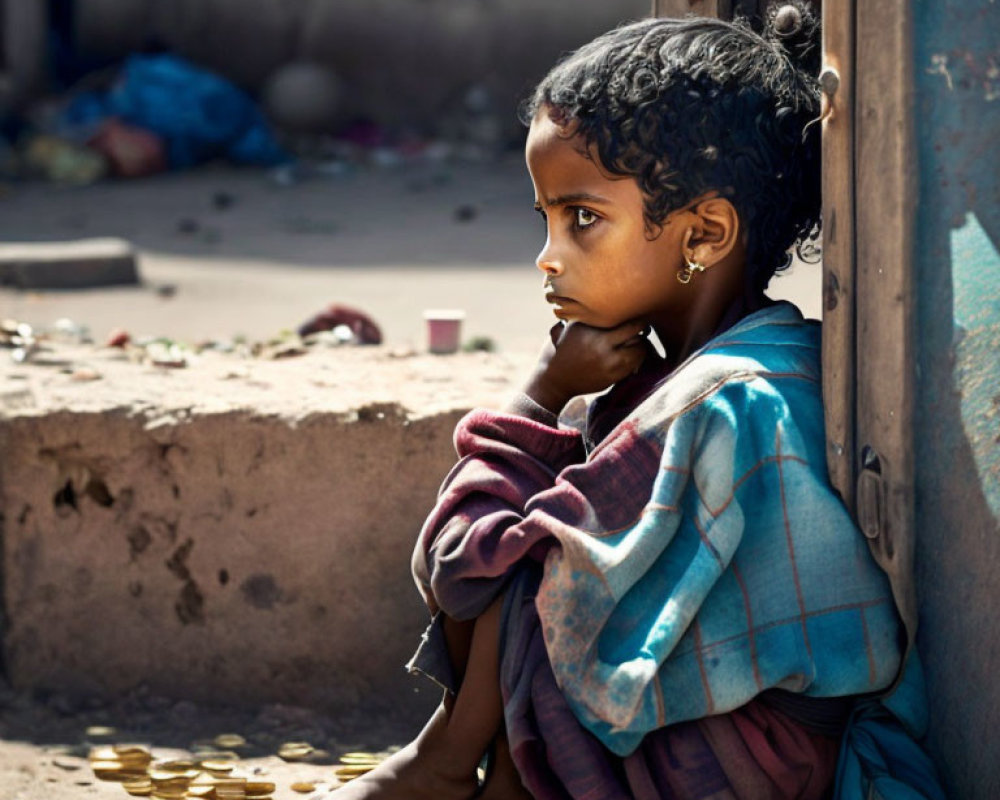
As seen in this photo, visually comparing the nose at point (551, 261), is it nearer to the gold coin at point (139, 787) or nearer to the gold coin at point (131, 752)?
the gold coin at point (139, 787)

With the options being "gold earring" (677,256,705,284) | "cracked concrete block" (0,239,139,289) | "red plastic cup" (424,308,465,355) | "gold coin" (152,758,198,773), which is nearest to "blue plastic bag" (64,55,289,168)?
"cracked concrete block" (0,239,139,289)

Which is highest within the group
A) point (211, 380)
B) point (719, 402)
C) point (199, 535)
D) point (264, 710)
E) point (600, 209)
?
point (600, 209)

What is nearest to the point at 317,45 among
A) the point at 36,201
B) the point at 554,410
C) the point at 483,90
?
the point at 483,90

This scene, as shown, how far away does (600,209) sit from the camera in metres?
2.43

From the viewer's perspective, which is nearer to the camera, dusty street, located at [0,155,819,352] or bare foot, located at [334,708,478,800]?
bare foot, located at [334,708,478,800]

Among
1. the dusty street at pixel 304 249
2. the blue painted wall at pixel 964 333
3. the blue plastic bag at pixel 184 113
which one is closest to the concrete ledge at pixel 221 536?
the blue painted wall at pixel 964 333

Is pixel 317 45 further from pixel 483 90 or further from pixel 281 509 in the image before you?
pixel 281 509

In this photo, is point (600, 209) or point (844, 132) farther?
point (600, 209)

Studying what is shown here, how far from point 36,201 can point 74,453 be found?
763cm

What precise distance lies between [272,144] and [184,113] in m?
0.67

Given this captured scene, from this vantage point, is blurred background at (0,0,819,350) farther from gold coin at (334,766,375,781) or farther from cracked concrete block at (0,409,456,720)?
gold coin at (334,766,375,781)

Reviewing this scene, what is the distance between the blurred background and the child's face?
17.1 feet

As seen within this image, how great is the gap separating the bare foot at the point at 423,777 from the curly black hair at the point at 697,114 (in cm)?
86

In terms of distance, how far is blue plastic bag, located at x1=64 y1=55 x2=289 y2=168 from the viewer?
11969 millimetres
